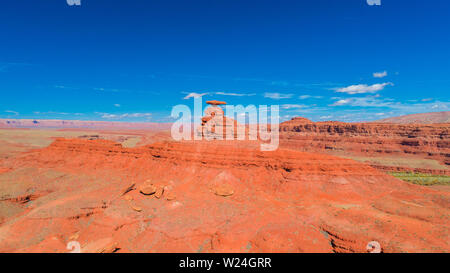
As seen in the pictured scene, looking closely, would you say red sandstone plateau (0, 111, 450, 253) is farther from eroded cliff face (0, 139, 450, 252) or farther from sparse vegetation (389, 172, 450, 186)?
sparse vegetation (389, 172, 450, 186)

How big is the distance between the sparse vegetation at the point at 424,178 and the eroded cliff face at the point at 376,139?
1556cm

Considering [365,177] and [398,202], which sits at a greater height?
[365,177]

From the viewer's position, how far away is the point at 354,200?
2098cm

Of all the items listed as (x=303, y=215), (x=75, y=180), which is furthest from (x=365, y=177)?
(x=75, y=180)

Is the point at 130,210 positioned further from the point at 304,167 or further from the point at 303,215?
the point at 304,167

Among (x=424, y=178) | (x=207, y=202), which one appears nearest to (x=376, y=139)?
Result: (x=424, y=178)

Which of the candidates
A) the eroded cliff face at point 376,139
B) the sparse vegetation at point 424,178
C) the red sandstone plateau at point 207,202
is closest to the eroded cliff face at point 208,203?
the red sandstone plateau at point 207,202

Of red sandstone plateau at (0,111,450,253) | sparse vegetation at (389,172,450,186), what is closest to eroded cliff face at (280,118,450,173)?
sparse vegetation at (389,172,450,186)

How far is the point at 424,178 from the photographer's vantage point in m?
43.1

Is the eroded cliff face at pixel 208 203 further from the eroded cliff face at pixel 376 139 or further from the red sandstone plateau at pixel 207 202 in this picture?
Answer: the eroded cliff face at pixel 376 139

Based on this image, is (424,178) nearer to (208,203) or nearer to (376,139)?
(376,139)

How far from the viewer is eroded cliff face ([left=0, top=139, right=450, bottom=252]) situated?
13789mm

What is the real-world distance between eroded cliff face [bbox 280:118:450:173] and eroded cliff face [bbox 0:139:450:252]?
52012 millimetres
